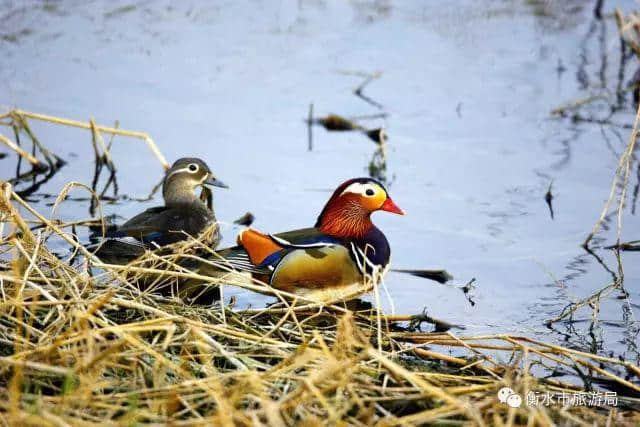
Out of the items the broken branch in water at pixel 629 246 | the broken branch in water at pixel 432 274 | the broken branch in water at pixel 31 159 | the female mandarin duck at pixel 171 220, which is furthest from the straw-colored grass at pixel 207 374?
the broken branch in water at pixel 31 159

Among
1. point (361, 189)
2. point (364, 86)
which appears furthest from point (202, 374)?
point (364, 86)

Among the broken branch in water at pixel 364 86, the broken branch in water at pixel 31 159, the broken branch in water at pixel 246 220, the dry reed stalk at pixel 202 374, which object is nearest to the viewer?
the dry reed stalk at pixel 202 374

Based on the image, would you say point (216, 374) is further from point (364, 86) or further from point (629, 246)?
point (364, 86)

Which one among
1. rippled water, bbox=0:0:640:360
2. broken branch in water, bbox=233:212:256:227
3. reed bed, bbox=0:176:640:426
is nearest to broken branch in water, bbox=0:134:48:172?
rippled water, bbox=0:0:640:360

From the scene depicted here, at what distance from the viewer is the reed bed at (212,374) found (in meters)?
3.18

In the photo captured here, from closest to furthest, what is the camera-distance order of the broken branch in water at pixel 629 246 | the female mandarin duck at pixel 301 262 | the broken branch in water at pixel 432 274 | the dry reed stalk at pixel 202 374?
the dry reed stalk at pixel 202 374, the female mandarin duck at pixel 301 262, the broken branch in water at pixel 432 274, the broken branch in water at pixel 629 246

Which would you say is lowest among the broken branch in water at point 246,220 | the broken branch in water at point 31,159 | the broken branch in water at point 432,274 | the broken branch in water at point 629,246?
the broken branch in water at point 432,274

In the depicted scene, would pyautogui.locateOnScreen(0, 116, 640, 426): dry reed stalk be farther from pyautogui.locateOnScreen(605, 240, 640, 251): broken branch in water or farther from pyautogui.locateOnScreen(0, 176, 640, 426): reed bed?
pyautogui.locateOnScreen(605, 240, 640, 251): broken branch in water

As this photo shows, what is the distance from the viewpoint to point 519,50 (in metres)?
10.1

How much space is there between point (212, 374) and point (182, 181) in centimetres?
331

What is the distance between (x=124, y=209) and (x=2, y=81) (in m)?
2.75

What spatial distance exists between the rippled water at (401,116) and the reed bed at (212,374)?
3.49ft

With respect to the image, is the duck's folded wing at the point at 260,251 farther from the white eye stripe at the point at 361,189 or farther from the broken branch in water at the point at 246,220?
the broken branch in water at the point at 246,220

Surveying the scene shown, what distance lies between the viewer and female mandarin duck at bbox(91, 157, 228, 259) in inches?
223
